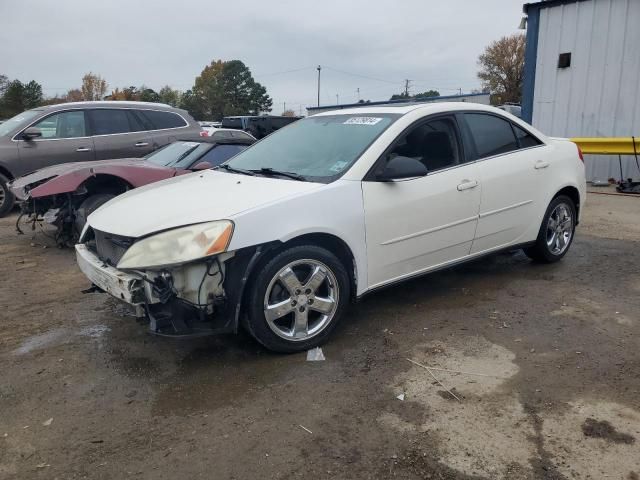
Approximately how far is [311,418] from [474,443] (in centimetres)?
83

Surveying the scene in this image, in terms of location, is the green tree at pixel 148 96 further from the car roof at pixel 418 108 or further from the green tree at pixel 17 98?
the car roof at pixel 418 108

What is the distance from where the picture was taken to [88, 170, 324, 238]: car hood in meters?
3.36

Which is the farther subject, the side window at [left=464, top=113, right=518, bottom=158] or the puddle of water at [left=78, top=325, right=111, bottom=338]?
the side window at [left=464, top=113, right=518, bottom=158]

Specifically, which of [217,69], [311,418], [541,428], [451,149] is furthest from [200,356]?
[217,69]

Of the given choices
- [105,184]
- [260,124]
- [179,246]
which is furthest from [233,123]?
[179,246]

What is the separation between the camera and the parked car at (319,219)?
324 centimetres

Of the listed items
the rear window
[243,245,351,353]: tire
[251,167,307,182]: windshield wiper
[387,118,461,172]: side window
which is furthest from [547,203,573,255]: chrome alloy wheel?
the rear window

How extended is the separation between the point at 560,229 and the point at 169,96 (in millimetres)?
80029

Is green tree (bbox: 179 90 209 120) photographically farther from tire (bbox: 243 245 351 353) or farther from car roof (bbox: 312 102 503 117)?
tire (bbox: 243 245 351 353)

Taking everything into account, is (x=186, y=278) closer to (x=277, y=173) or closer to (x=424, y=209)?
(x=277, y=173)

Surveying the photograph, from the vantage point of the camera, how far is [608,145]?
11.1 metres

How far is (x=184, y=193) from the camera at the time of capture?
3.90m

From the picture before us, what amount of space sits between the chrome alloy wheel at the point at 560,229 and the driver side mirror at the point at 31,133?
7.70 metres

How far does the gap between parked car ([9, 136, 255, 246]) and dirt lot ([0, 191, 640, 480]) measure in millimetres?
1661
